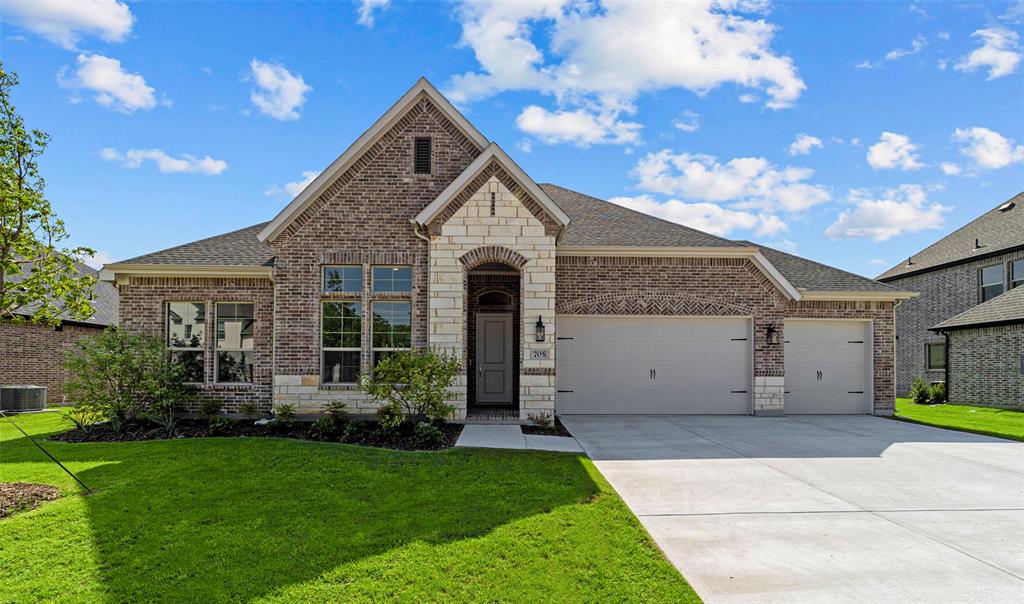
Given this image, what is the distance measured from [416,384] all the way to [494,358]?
14.4 feet

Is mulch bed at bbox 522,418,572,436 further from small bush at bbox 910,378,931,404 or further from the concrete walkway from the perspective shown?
small bush at bbox 910,378,931,404

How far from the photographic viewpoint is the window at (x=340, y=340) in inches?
497

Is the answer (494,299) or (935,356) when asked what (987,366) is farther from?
(494,299)

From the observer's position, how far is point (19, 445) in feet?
35.5

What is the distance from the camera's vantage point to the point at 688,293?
1433 cm

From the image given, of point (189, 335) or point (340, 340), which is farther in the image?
point (189, 335)

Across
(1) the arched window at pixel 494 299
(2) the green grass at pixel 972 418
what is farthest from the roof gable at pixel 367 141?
(2) the green grass at pixel 972 418

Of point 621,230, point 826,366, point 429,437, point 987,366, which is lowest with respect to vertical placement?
point 429,437

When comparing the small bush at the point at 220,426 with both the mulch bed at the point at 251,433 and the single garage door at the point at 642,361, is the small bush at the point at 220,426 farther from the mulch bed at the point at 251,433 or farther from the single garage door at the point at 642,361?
the single garage door at the point at 642,361

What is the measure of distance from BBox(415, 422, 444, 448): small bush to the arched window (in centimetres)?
510

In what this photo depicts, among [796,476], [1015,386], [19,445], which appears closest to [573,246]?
[796,476]

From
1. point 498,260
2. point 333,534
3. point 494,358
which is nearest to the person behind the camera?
point 333,534

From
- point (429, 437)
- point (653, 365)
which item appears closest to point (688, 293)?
point (653, 365)

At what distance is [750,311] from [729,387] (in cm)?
196
